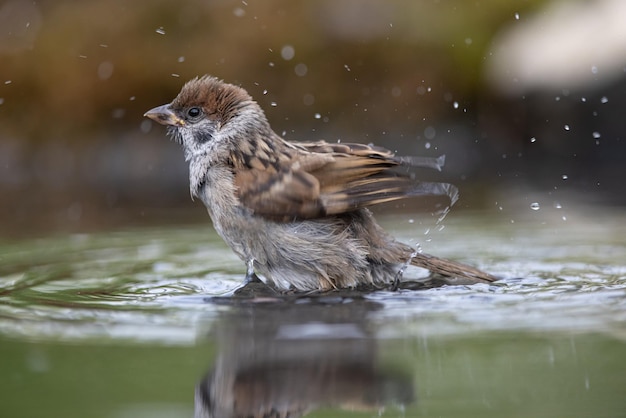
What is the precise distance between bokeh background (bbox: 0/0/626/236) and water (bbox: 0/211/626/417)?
4999 mm

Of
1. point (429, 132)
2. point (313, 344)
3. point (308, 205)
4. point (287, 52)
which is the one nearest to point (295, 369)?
point (313, 344)

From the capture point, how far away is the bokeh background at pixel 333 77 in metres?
11.6

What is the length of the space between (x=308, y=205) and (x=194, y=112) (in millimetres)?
1198

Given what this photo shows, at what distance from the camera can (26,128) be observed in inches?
468

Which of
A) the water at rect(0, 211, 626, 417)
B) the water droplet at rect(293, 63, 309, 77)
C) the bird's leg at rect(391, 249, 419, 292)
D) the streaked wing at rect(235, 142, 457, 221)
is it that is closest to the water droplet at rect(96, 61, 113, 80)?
the water droplet at rect(293, 63, 309, 77)

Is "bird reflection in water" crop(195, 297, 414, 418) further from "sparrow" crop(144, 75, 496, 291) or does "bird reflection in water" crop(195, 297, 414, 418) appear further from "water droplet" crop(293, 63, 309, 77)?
"water droplet" crop(293, 63, 309, 77)

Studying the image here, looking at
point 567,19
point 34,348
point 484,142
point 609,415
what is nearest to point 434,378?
point 609,415

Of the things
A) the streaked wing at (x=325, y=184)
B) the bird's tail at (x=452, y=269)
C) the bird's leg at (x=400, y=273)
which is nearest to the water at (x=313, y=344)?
the bird's tail at (x=452, y=269)

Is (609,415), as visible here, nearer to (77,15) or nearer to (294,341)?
(294,341)

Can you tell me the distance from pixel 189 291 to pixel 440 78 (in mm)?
6556

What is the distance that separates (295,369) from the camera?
405 centimetres

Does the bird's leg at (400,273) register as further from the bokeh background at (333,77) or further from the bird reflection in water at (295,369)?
the bokeh background at (333,77)

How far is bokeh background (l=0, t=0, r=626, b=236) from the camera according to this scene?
11.6m

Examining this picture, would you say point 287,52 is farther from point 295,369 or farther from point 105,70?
point 295,369
